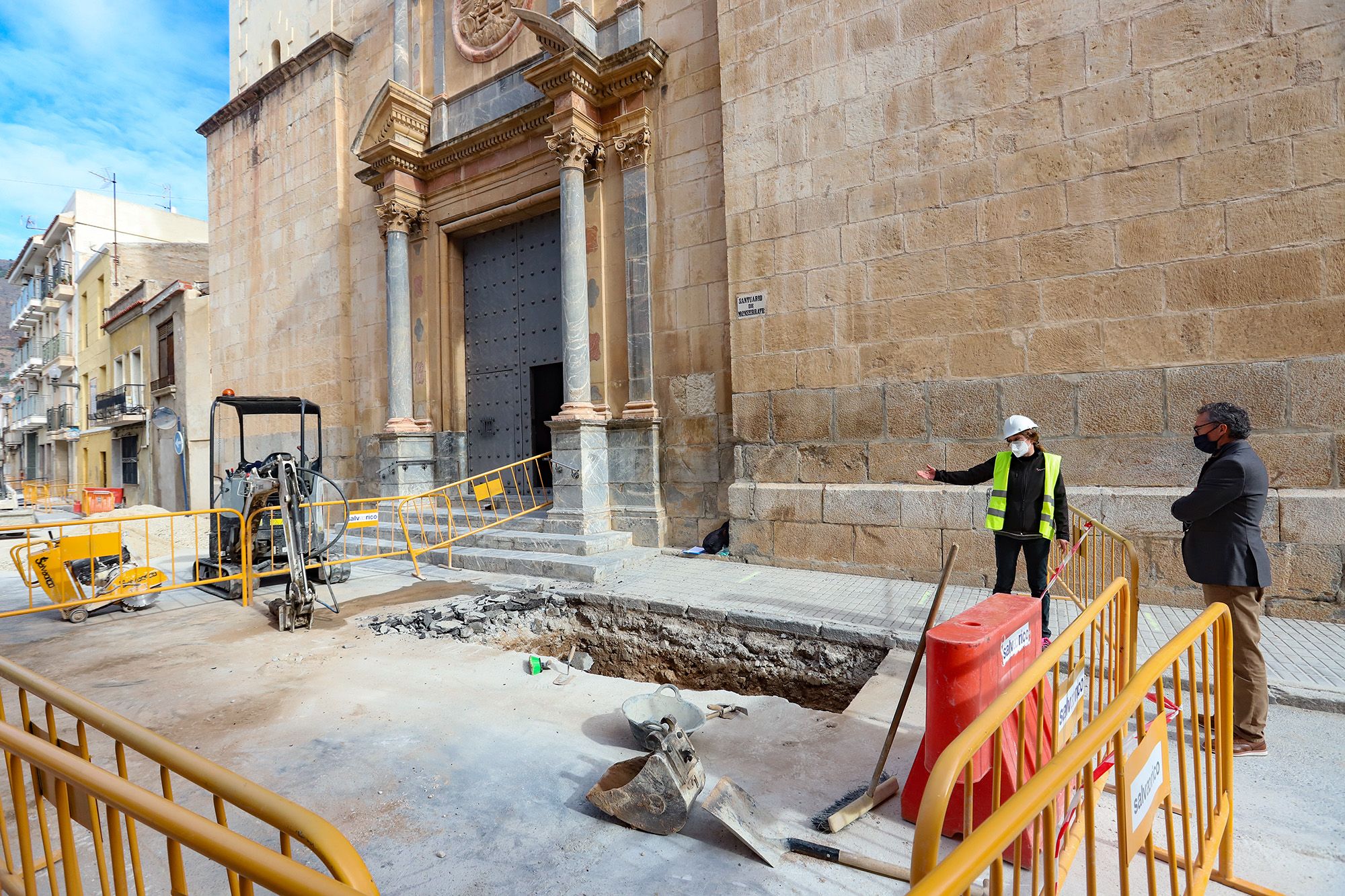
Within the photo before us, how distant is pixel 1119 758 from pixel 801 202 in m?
6.41

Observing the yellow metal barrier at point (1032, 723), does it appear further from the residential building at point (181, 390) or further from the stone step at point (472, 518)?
the residential building at point (181, 390)

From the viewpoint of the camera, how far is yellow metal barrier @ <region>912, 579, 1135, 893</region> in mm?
1263

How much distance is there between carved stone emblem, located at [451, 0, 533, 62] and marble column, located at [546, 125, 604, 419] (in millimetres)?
2807

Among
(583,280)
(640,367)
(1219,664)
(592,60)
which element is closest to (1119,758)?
(1219,664)

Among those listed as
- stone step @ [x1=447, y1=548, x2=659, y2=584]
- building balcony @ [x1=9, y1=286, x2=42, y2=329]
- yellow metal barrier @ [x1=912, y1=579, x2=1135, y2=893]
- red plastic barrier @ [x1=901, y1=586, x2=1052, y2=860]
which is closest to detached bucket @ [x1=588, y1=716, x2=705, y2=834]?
red plastic barrier @ [x1=901, y1=586, x2=1052, y2=860]

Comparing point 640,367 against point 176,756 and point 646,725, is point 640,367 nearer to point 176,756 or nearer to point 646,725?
point 646,725

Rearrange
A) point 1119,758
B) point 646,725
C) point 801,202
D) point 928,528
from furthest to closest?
point 801,202, point 928,528, point 646,725, point 1119,758

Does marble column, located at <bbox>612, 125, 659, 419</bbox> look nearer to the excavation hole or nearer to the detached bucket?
the excavation hole

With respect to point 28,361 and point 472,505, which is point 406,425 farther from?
point 28,361

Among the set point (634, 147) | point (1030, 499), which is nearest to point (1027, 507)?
point (1030, 499)

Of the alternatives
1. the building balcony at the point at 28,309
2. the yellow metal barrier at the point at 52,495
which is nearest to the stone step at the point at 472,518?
the yellow metal barrier at the point at 52,495

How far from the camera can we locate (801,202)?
6.94 meters

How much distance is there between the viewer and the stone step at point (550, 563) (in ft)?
22.7

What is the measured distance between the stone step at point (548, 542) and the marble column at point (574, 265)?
1697 millimetres
